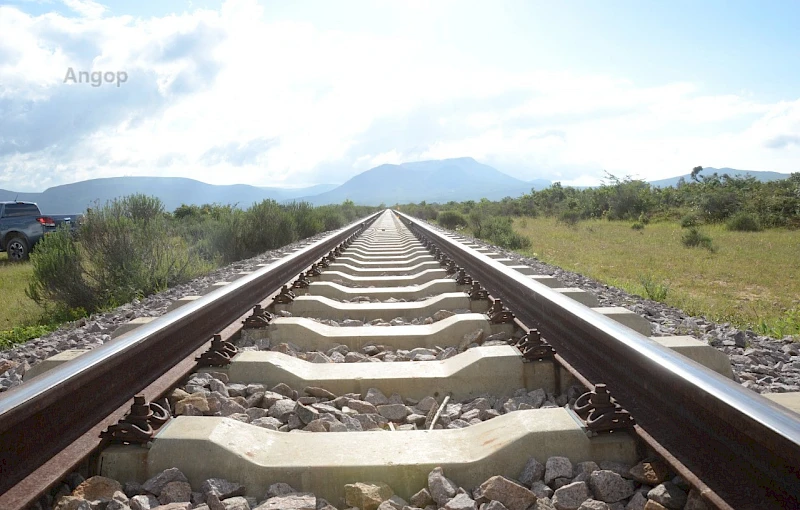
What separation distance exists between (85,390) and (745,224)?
22161 millimetres

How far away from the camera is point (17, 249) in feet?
47.4

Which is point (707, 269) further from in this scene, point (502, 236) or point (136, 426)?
point (136, 426)

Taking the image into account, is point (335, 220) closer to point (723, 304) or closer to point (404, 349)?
point (723, 304)

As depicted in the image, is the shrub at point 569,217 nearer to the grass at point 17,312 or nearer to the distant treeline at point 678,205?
the distant treeline at point 678,205

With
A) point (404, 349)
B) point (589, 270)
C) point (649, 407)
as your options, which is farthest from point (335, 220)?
point (649, 407)

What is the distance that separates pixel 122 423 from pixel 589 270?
30.0ft

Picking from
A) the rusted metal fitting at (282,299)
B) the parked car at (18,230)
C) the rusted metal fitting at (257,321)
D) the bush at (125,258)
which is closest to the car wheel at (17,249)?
the parked car at (18,230)

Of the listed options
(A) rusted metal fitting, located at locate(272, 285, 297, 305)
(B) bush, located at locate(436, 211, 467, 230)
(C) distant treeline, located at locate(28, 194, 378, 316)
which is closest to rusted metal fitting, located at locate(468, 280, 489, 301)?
(A) rusted metal fitting, located at locate(272, 285, 297, 305)

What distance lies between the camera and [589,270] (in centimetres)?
1010

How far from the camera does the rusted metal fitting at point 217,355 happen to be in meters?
2.84

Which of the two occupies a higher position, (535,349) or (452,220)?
(452,220)

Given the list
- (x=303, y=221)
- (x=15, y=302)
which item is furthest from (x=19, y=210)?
(x=15, y=302)

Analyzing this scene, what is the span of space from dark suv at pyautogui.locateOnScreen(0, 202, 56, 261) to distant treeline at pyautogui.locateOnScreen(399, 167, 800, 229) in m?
15.0

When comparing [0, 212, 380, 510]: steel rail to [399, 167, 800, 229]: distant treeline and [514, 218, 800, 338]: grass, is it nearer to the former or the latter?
[514, 218, 800, 338]: grass
